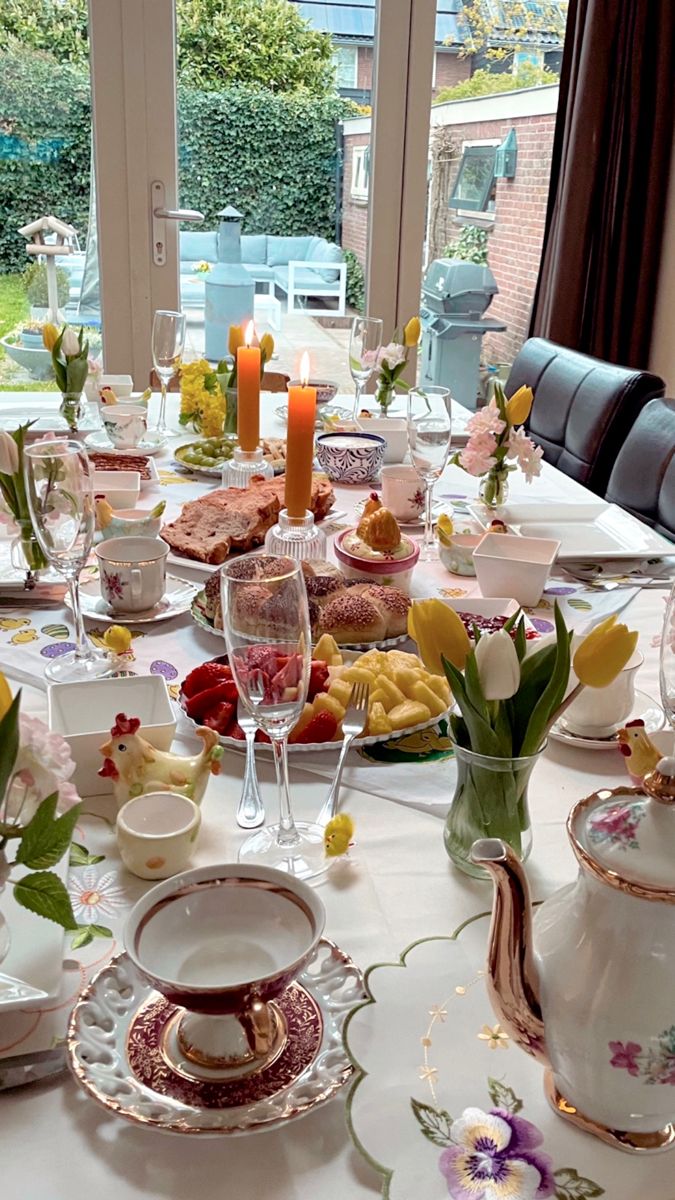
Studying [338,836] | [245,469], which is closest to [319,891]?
[338,836]

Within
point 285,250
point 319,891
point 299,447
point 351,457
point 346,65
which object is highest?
point 346,65

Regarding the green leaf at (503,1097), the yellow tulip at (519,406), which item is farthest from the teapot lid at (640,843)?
the yellow tulip at (519,406)

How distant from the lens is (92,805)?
0.88m

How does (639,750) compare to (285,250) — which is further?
(285,250)

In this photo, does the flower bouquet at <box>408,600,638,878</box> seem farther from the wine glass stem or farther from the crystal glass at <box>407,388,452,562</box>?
the crystal glass at <box>407,388,452,562</box>

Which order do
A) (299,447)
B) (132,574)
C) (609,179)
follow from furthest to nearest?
(609,179)
(299,447)
(132,574)

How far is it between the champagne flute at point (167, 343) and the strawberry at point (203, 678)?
1.12 meters

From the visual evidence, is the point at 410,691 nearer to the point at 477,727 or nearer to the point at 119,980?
the point at 477,727

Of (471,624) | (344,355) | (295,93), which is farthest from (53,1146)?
(295,93)

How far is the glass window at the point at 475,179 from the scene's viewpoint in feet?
11.5

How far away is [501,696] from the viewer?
72cm

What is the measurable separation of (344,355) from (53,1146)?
2839mm

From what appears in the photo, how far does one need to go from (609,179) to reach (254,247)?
1.16 m

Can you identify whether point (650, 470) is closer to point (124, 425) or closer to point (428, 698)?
point (124, 425)
